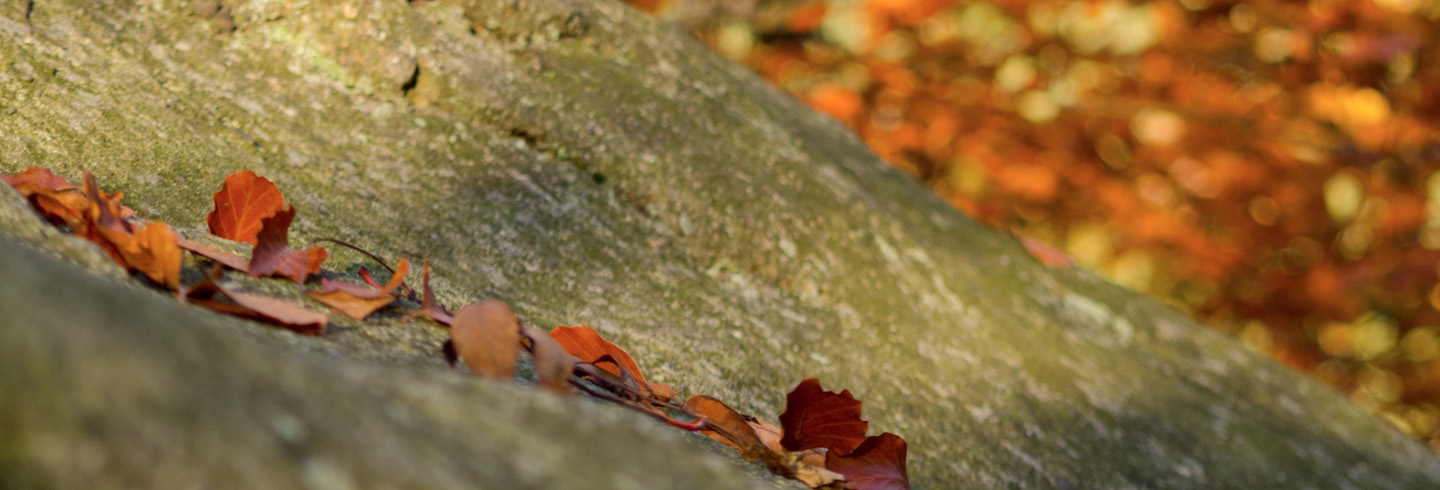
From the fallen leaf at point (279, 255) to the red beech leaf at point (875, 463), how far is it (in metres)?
0.57

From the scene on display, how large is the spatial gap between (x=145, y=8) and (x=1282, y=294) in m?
5.54

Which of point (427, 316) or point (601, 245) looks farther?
point (601, 245)

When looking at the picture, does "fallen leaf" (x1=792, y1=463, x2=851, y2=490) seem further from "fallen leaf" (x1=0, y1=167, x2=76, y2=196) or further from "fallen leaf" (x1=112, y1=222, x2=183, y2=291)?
"fallen leaf" (x1=0, y1=167, x2=76, y2=196)

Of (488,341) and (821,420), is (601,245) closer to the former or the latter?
(821,420)

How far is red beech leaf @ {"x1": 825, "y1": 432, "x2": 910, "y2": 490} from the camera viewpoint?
0.95m

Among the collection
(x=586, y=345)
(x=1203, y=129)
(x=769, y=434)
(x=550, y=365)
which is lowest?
(x=1203, y=129)

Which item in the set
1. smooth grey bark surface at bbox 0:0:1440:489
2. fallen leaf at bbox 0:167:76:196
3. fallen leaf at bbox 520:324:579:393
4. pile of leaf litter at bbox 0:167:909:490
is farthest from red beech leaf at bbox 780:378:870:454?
fallen leaf at bbox 0:167:76:196

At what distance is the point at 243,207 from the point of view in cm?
100

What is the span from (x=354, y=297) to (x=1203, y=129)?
4.67 metres

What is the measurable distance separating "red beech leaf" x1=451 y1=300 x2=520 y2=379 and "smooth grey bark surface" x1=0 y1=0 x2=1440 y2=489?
4cm

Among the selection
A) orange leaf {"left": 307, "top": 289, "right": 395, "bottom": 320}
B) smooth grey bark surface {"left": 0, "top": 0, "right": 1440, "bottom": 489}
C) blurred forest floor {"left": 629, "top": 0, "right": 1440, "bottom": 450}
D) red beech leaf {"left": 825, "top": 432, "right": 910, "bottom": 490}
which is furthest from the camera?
blurred forest floor {"left": 629, "top": 0, "right": 1440, "bottom": 450}

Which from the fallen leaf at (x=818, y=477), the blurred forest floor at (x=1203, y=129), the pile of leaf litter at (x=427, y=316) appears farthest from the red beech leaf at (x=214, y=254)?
the blurred forest floor at (x=1203, y=129)

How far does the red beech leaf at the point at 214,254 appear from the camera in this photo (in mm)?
846

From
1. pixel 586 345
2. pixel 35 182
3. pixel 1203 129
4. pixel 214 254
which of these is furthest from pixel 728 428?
pixel 1203 129
